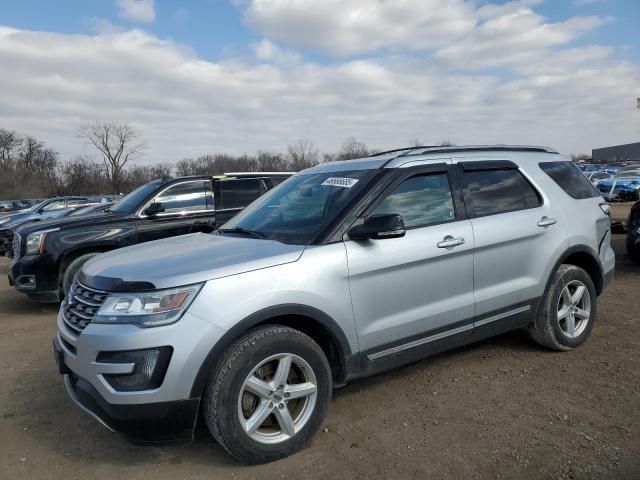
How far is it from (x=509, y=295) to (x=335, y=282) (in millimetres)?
1675

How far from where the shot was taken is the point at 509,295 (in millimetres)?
4074

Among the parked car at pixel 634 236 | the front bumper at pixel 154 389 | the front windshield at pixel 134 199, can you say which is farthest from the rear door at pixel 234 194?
the parked car at pixel 634 236

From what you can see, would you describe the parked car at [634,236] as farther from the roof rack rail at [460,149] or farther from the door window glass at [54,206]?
the door window glass at [54,206]

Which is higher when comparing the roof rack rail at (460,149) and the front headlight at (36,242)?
the roof rack rail at (460,149)

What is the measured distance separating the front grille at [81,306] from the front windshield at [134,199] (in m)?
4.21

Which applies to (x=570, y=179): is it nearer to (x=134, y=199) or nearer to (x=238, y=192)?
(x=238, y=192)

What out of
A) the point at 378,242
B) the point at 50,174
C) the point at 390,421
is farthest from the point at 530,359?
the point at 50,174

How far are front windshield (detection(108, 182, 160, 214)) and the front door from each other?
4877mm

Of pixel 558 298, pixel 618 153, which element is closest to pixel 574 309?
pixel 558 298

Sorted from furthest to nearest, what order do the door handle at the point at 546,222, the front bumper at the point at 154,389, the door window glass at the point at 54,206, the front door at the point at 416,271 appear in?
the door window glass at the point at 54,206, the door handle at the point at 546,222, the front door at the point at 416,271, the front bumper at the point at 154,389

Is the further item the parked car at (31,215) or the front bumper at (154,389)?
the parked car at (31,215)

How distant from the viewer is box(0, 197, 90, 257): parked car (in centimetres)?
1380

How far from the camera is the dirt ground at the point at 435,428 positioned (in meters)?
2.95

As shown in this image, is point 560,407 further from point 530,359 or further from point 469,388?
point 530,359
